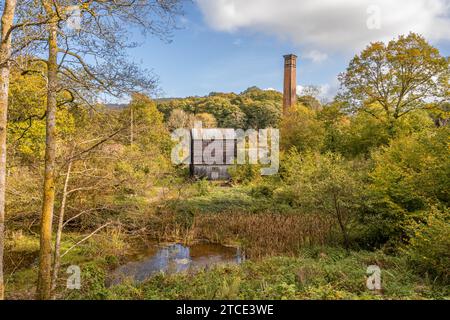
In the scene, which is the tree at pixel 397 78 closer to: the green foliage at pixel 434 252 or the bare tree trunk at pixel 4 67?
the green foliage at pixel 434 252

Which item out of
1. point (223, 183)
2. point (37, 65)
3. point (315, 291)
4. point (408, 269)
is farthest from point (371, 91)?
point (37, 65)

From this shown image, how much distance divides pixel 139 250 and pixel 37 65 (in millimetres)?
6912

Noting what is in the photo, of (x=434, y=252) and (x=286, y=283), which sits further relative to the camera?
(x=434, y=252)

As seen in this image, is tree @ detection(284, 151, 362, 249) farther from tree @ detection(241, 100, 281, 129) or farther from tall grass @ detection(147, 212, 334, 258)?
tree @ detection(241, 100, 281, 129)

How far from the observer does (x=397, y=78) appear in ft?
57.9

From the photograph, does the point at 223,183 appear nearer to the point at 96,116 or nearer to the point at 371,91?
the point at 371,91

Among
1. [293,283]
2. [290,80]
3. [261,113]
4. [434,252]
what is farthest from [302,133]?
[261,113]

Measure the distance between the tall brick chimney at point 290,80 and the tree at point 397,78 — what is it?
13363 millimetres

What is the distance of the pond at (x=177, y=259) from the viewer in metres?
8.70

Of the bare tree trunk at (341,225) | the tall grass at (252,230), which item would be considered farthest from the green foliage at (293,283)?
the tall grass at (252,230)

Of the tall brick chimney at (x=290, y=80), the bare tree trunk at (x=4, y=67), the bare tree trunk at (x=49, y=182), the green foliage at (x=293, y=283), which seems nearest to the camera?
the bare tree trunk at (x=4, y=67)

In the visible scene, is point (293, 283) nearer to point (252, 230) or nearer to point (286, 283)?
point (286, 283)

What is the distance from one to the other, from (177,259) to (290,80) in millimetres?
26422

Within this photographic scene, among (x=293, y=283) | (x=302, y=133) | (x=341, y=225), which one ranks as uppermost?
(x=302, y=133)
